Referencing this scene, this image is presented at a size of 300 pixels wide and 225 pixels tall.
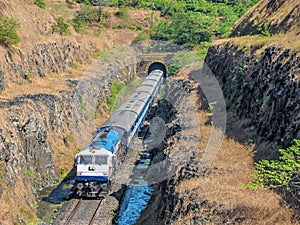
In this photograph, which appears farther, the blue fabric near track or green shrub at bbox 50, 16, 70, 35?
green shrub at bbox 50, 16, 70, 35

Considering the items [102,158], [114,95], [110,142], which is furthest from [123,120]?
[114,95]

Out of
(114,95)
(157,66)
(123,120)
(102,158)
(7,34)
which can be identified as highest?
(7,34)

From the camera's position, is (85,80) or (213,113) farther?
(85,80)

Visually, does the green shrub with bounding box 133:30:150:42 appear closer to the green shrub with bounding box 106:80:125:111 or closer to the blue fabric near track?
the green shrub with bounding box 106:80:125:111

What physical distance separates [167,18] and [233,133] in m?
65.3

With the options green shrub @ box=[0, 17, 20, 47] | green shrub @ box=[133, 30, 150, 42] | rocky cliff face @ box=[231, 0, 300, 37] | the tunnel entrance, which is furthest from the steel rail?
green shrub @ box=[133, 30, 150, 42]

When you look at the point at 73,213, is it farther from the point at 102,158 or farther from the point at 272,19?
the point at 272,19

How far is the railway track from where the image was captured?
19.0 meters

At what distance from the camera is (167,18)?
80.4m

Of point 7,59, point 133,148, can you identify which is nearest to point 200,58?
point 133,148

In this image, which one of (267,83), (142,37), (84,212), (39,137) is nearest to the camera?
(267,83)

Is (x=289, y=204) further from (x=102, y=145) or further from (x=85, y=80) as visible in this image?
(x=85, y=80)

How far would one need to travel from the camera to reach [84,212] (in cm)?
1995

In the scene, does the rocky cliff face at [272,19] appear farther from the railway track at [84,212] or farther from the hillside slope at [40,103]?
the hillside slope at [40,103]
